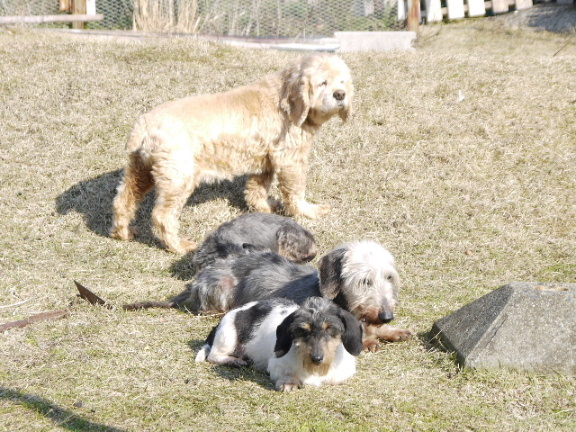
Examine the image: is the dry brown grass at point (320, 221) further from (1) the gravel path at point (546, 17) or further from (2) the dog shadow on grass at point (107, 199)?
(1) the gravel path at point (546, 17)

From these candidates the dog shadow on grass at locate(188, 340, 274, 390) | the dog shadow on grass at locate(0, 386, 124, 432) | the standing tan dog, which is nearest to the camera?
the dog shadow on grass at locate(0, 386, 124, 432)

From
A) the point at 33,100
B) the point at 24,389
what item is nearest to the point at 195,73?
the point at 33,100

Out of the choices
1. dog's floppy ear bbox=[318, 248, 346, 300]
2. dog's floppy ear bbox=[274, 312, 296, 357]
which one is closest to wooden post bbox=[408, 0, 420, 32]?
dog's floppy ear bbox=[318, 248, 346, 300]

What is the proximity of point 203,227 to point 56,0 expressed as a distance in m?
8.68

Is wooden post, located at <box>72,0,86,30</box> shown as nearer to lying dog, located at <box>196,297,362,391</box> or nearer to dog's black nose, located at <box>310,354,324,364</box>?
lying dog, located at <box>196,297,362,391</box>

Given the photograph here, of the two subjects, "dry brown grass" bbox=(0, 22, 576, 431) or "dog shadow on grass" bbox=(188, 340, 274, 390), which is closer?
"dry brown grass" bbox=(0, 22, 576, 431)

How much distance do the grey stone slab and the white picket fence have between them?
39.8 feet

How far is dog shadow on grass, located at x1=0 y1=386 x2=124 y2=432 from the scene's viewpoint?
156 inches

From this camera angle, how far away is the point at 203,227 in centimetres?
826

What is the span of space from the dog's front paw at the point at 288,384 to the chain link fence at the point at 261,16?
10.6 metres

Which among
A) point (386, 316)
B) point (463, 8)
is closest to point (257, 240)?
point (386, 316)

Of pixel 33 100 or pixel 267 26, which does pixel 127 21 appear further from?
pixel 33 100

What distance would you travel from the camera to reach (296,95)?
791cm

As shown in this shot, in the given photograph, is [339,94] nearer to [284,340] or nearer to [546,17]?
[284,340]
